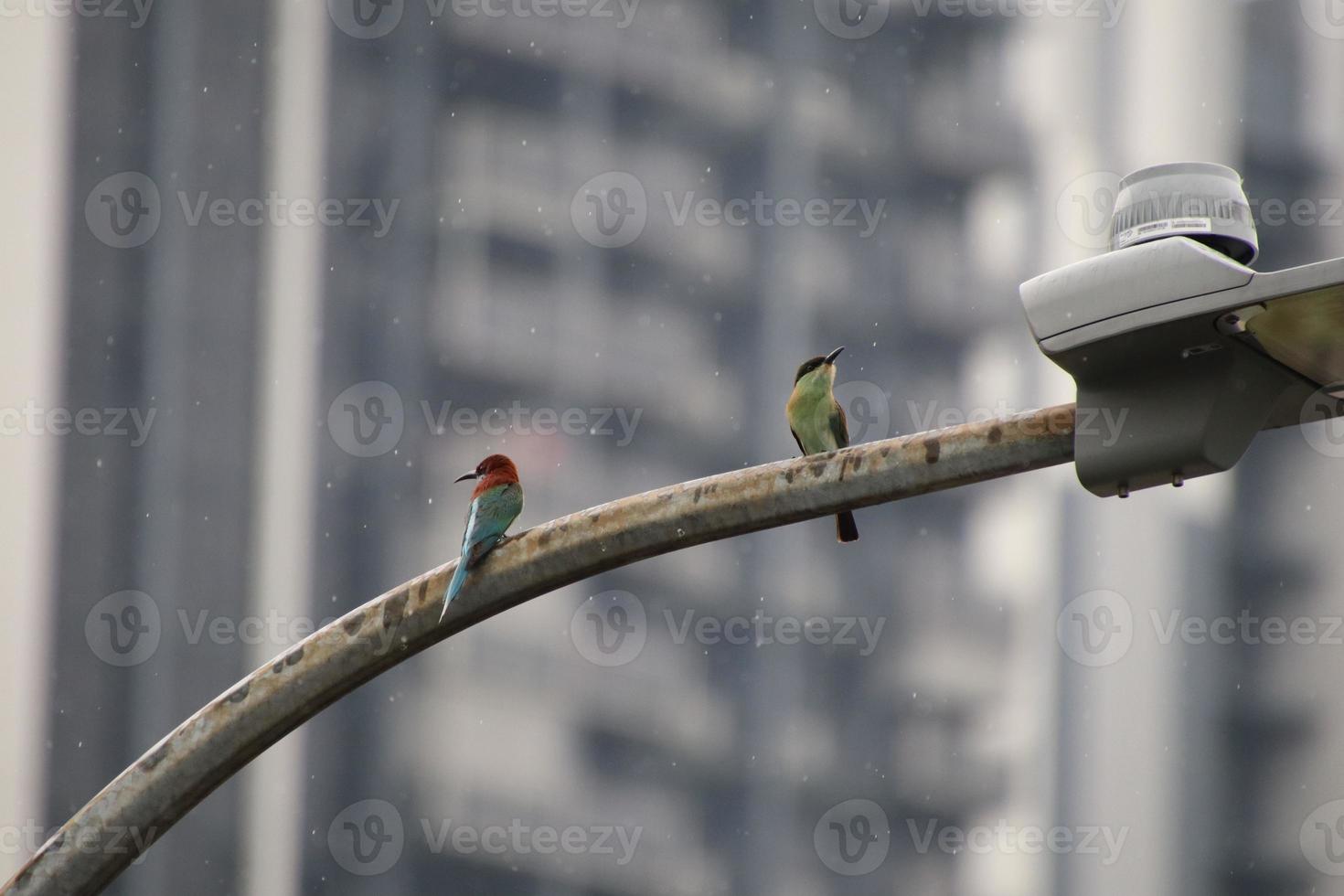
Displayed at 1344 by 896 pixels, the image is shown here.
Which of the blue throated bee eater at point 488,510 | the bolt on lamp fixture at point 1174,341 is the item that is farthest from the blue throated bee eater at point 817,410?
the bolt on lamp fixture at point 1174,341

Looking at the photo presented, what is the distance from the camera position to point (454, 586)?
2568 mm

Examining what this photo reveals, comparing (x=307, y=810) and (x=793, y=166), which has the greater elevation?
(x=793, y=166)

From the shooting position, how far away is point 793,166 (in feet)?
123

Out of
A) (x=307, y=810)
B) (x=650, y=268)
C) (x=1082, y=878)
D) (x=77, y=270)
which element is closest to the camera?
(x=77, y=270)

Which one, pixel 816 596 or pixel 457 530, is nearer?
pixel 457 530

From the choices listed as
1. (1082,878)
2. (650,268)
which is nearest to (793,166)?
(650,268)

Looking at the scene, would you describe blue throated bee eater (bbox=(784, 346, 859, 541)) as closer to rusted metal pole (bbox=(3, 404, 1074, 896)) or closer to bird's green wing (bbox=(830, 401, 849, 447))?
bird's green wing (bbox=(830, 401, 849, 447))

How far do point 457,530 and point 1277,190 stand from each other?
22.7m

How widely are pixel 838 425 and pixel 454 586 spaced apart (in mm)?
2897

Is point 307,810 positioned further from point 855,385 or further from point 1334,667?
point 1334,667

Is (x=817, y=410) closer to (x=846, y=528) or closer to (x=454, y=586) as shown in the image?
(x=846, y=528)

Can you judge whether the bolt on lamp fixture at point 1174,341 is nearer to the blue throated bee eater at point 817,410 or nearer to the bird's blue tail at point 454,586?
the bird's blue tail at point 454,586

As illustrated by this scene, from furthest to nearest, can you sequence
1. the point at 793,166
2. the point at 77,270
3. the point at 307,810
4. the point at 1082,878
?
the point at 1082,878, the point at 793,166, the point at 307,810, the point at 77,270

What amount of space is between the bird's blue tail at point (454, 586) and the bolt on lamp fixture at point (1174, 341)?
3.93ft
